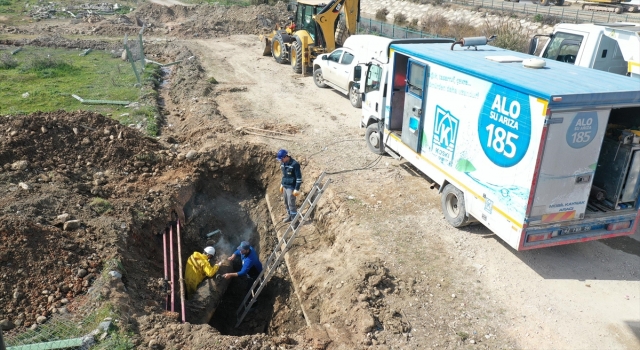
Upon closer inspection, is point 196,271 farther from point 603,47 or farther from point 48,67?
point 48,67

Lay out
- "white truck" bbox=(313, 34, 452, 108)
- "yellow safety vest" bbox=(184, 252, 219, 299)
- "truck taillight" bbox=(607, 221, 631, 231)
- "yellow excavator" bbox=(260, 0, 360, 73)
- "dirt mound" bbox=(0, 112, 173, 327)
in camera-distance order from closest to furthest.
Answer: "dirt mound" bbox=(0, 112, 173, 327), "truck taillight" bbox=(607, 221, 631, 231), "yellow safety vest" bbox=(184, 252, 219, 299), "white truck" bbox=(313, 34, 452, 108), "yellow excavator" bbox=(260, 0, 360, 73)

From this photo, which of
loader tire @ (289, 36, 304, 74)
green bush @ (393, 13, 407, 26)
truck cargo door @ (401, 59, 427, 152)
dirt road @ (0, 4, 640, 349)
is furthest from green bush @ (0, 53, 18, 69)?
green bush @ (393, 13, 407, 26)

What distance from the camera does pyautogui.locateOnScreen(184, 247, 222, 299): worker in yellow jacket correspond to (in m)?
8.94

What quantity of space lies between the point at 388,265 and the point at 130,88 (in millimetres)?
14656

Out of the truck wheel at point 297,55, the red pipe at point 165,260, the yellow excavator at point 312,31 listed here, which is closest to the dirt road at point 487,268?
the red pipe at point 165,260

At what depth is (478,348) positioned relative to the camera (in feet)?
20.5

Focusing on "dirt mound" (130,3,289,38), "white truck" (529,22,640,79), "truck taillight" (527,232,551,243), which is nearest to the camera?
"truck taillight" (527,232,551,243)

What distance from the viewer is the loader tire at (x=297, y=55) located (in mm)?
21422

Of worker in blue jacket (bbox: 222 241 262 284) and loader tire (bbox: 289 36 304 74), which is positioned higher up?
loader tire (bbox: 289 36 304 74)

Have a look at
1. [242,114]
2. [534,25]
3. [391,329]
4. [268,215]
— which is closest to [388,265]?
[391,329]

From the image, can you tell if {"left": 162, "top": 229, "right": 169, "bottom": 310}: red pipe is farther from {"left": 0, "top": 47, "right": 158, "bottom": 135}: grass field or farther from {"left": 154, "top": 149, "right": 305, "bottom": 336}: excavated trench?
{"left": 0, "top": 47, "right": 158, "bottom": 135}: grass field

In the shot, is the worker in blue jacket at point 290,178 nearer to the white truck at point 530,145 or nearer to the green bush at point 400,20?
the white truck at point 530,145

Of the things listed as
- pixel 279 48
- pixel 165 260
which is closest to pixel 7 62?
pixel 279 48

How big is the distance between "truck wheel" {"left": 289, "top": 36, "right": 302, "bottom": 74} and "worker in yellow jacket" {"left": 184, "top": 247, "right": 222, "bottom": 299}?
14.0 meters
